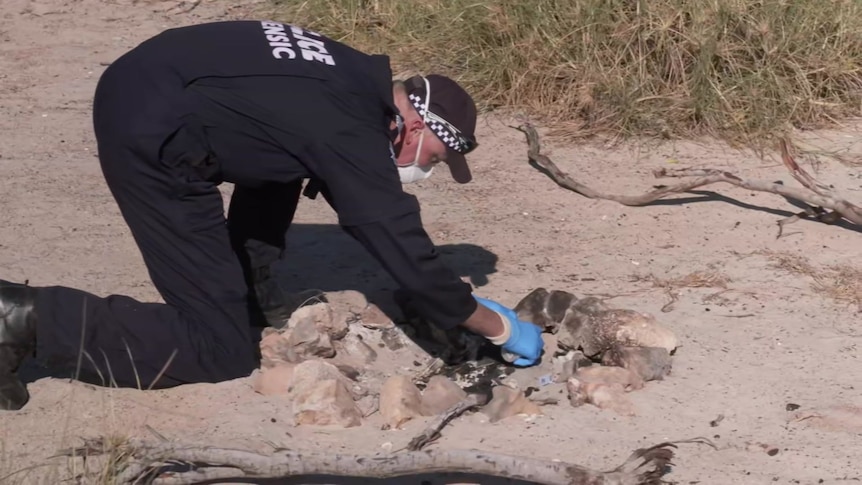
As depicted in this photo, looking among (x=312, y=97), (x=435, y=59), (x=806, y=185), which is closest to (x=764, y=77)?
(x=806, y=185)

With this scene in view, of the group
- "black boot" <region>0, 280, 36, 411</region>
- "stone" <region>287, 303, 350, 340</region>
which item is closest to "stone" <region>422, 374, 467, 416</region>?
"stone" <region>287, 303, 350, 340</region>

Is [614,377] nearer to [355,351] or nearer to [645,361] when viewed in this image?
[645,361]

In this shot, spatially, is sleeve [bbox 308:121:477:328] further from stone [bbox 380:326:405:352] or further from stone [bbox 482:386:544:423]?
stone [bbox 380:326:405:352]

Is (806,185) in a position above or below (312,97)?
below

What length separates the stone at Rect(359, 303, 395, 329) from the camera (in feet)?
14.4

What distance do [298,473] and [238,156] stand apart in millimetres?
958

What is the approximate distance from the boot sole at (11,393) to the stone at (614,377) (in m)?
1.76

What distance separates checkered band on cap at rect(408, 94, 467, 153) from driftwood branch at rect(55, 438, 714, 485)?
94cm

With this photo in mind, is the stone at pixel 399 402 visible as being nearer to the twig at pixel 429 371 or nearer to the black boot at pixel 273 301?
the twig at pixel 429 371

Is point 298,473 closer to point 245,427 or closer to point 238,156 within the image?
point 245,427

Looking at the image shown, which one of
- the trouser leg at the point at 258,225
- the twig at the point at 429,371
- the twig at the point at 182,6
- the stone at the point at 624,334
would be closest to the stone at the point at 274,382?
the twig at the point at 429,371

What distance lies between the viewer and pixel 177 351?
3811 mm

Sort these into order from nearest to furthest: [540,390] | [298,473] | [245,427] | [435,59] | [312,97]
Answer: [298,473] < [312,97] < [245,427] < [540,390] < [435,59]

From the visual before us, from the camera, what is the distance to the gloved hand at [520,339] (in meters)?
3.97
